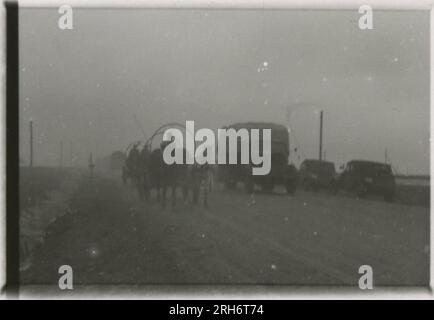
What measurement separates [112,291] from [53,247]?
1.24 ft

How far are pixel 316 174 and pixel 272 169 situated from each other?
0.22 m

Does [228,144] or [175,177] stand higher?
[228,144]

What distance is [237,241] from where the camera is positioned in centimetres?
210

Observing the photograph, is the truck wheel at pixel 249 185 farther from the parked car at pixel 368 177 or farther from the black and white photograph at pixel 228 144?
the parked car at pixel 368 177

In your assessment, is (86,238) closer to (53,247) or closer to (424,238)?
(53,247)

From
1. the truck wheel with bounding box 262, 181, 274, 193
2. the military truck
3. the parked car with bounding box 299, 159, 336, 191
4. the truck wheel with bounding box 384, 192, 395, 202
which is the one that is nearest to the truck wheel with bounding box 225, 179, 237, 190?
the military truck

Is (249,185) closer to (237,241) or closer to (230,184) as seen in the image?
(230,184)

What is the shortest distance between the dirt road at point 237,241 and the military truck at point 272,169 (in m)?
0.06

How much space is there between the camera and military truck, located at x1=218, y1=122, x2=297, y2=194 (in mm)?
2064

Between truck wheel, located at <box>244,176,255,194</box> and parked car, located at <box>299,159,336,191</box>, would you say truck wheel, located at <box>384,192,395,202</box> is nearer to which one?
parked car, located at <box>299,159,336,191</box>

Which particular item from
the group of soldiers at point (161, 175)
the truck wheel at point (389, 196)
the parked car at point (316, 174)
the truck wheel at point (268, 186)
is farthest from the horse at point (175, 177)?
the truck wheel at point (389, 196)

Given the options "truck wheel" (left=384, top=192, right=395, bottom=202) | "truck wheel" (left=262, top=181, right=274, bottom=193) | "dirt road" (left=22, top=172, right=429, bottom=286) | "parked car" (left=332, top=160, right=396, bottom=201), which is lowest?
"dirt road" (left=22, top=172, right=429, bottom=286)

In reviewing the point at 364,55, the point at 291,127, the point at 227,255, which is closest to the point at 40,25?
the point at 291,127

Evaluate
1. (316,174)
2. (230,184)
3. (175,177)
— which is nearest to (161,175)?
(175,177)
